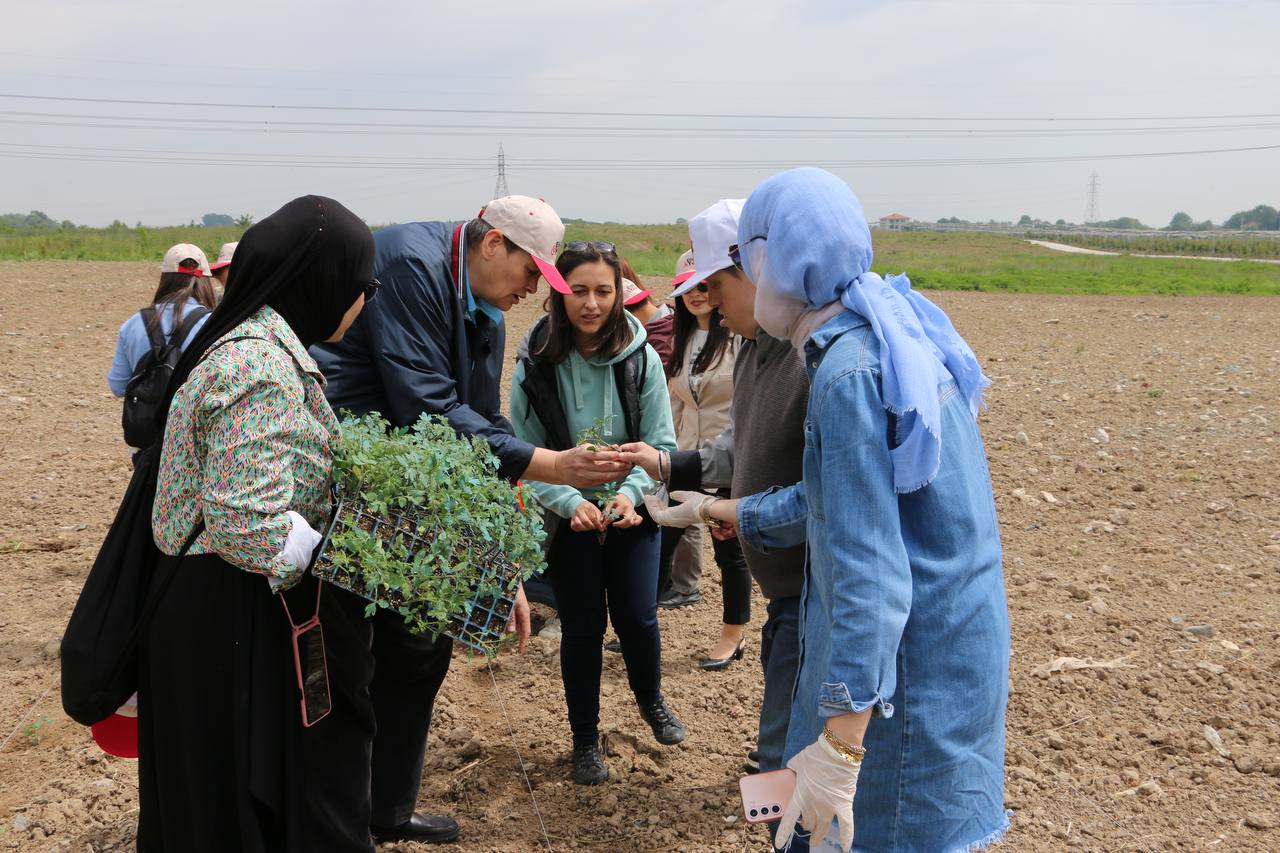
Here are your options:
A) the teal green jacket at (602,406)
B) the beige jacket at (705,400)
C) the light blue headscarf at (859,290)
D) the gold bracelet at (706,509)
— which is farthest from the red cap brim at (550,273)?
the beige jacket at (705,400)

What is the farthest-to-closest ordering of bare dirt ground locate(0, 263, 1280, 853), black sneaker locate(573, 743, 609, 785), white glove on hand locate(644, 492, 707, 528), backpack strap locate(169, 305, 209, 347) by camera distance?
backpack strap locate(169, 305, 209, 347) < black sneaker locate(573, 743, 609, 785) < bare dirt ground locate(0, 263, 1280, 853) < white glove on hand locate(644, 492, 707, 528)

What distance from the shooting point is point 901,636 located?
75.2 inches

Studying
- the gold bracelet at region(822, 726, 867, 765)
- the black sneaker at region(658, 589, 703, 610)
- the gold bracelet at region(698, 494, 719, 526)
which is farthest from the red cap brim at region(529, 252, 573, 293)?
the black sneaker at region(658, 589, 703, 610)

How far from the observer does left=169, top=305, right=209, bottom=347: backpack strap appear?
5.06 meters

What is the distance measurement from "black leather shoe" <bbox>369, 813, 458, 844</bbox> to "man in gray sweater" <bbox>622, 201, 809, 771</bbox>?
4.12ft

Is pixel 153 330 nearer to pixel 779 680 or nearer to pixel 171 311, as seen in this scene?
pixel 171 311

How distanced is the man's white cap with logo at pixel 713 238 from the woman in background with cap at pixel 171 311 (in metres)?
3.24

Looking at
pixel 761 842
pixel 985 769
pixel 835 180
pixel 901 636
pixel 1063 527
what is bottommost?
pixel 761 842

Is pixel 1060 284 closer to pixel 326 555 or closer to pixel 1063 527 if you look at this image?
pixel 1063 527

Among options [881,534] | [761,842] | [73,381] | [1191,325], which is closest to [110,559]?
[881,534]

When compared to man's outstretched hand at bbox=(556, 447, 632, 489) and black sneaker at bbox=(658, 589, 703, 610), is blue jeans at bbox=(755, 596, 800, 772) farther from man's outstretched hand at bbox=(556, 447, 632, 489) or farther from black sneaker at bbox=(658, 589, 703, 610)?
black sneaker at bbox=(658, 589, 703, 610)

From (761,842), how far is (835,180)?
7.75ft

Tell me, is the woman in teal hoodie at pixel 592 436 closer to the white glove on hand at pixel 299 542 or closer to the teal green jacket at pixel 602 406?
the teal green jacket at pixel 602 406

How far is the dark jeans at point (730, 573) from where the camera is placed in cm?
477
